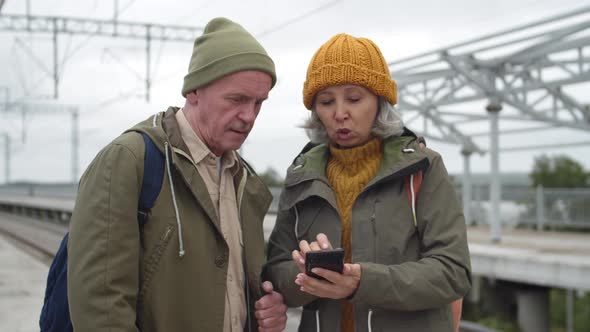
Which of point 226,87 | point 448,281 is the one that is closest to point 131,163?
point 226,87

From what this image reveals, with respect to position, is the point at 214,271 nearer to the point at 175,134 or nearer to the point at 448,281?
the point at 175,134

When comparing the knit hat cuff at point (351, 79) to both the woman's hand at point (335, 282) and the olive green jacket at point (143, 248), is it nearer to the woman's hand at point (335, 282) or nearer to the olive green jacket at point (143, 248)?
the olive green jacket at point (143, 248)

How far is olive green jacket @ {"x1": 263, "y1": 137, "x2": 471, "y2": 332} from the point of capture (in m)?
1.67

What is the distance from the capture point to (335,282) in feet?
5.28

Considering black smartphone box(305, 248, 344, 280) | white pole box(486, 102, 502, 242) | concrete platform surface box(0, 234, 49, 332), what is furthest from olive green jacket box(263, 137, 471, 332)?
white pole box(486, 102, 502, 242)

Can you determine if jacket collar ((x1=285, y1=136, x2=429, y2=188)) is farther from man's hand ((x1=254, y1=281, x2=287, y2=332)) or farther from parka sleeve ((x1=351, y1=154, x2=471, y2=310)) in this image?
man's hand ((x1=254, y1=281, x2=287, y2=332))

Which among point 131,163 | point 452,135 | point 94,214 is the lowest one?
point 94,214

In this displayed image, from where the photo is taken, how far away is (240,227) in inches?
81.8

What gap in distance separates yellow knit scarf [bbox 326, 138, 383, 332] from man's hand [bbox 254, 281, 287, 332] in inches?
9.8

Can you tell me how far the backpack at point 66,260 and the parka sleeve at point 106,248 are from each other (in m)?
0.04

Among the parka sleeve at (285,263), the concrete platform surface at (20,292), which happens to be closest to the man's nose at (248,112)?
the parka sleeve at (285,263)

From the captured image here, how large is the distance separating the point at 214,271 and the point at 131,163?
0.44 metres

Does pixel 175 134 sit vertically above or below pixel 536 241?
above

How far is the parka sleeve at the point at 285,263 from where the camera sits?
1.96 m
